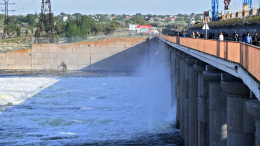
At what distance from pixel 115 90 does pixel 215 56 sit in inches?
1653

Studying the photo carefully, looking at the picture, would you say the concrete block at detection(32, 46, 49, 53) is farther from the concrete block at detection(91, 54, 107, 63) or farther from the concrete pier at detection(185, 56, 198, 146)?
the concrete pier at detection(185, 56, 198, 146)

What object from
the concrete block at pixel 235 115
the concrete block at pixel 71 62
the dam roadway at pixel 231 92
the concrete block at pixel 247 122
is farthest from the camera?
the concrete block at pixel 71 62

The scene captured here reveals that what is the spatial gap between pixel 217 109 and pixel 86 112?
24.3m

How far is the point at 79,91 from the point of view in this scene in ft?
181

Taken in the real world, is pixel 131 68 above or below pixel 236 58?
below

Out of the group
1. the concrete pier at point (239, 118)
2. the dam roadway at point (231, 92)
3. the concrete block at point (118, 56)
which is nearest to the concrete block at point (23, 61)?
the concrete block at point (118, 56)

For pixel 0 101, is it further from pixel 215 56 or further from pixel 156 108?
pixel 215 56

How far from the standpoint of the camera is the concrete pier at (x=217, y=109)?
51.8 ft

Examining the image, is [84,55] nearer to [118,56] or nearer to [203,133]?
[118,56]

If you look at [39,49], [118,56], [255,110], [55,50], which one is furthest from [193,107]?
[39,49]

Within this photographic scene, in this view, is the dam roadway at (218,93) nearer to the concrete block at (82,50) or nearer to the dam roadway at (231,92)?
the dam roadway at (231,92)

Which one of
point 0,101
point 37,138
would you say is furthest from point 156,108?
point 0,101

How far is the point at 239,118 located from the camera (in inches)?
495

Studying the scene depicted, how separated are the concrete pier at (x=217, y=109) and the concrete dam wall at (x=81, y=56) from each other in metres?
64.1
